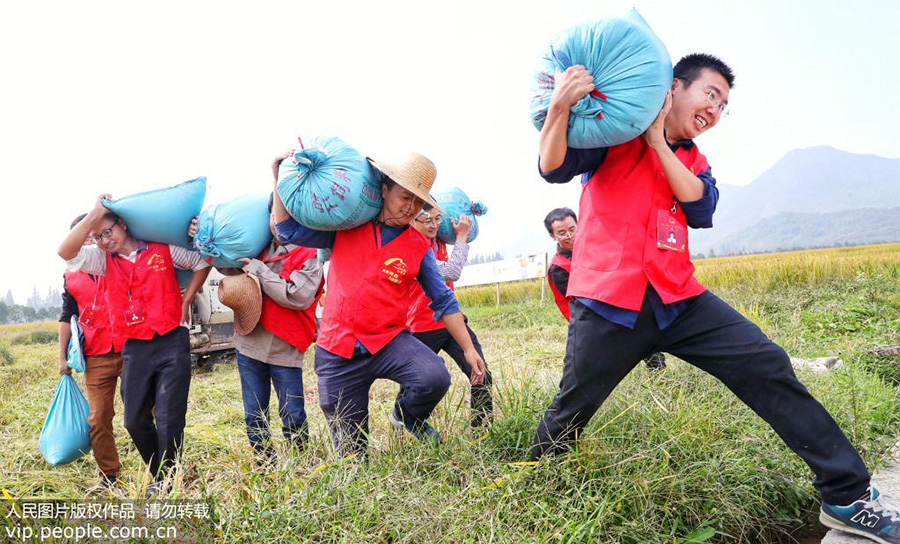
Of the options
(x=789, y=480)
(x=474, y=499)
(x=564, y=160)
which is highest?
(x=564, y=160)

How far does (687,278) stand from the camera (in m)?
2.32

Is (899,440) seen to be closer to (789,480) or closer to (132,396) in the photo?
(789,480)

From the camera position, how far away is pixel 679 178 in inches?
86.3

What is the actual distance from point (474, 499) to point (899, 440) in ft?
8.82

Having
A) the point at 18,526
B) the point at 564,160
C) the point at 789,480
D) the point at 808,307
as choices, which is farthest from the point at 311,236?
the point at 808,307

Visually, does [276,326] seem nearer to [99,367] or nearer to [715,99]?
[99,367]

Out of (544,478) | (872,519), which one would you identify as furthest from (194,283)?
(872,519)

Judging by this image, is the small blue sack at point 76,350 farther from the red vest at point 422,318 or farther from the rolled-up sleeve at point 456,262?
the rolled-up sleeve at point 456,262

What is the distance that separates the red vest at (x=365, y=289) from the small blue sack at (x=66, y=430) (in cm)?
181

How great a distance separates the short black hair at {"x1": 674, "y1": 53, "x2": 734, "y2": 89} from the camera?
2.27 meters

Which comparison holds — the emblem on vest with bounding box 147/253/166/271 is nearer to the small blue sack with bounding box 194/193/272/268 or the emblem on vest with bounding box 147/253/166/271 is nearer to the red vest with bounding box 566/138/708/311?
the small blue sack with bounding box 194/193/272/268

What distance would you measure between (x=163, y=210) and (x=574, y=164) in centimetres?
236

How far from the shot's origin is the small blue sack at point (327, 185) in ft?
8.74

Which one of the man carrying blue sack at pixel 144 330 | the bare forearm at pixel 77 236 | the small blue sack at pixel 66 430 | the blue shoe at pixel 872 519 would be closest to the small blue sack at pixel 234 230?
the man carrying blue sack at pixel 144 330
